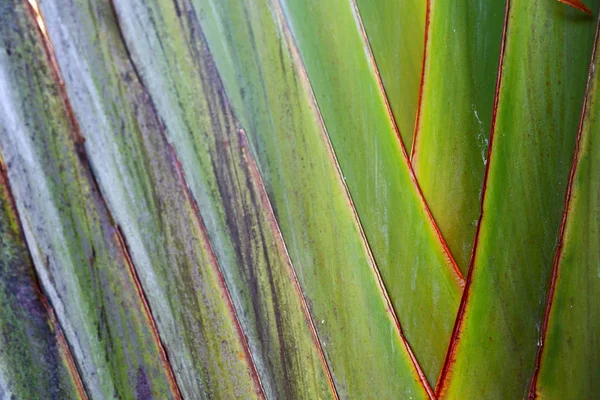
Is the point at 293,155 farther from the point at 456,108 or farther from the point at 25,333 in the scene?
the point at 25,333

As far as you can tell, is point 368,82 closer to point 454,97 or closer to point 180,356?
point 454,97

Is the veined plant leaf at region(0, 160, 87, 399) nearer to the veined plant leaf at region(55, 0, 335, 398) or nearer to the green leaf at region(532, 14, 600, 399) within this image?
the veined plant leaf at region(55, 0, 335, 398)

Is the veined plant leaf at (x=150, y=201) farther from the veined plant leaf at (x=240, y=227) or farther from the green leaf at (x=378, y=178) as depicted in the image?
the green leaf at (x=378, y=178)

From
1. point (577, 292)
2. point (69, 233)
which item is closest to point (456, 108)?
point (577, 292)

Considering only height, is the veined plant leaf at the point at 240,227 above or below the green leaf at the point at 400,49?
below

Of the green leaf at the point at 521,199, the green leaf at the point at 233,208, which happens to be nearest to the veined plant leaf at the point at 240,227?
the green leaf at the point at 233,208
